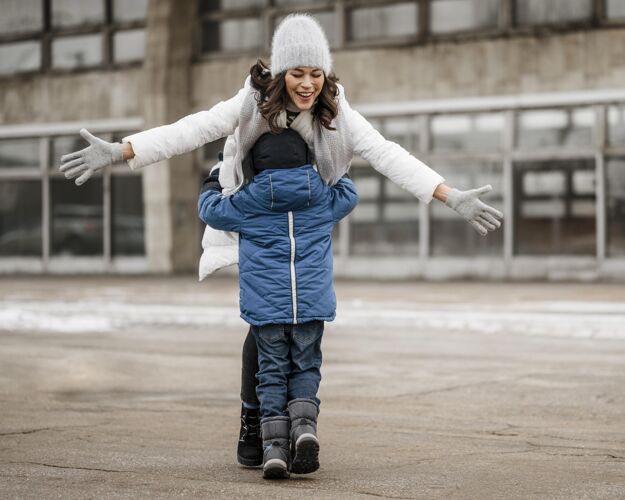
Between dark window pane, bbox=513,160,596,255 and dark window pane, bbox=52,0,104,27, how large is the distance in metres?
8.60

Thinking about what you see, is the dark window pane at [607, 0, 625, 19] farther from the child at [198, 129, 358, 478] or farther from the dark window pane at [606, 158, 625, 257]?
the child at [198, 129, 358, 478]

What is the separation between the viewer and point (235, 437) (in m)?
6.21

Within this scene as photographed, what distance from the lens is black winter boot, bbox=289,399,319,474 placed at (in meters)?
5.03

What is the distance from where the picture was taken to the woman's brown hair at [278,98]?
17.0ft

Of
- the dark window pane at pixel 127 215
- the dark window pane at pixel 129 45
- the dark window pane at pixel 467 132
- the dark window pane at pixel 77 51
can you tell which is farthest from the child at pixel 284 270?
the dark window pane at pixel 77 51

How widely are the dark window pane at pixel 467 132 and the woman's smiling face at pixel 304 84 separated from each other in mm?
16066

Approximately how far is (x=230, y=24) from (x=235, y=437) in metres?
18.0

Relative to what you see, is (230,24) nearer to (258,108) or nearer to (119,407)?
(119,407)

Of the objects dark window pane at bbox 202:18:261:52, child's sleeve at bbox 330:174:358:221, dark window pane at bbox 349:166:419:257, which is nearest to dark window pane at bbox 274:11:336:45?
dark window pane at bbox 202:18:261:52

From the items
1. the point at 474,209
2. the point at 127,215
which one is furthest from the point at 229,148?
the point at 127,215

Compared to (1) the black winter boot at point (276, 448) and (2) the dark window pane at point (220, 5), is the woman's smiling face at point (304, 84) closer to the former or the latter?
(1) the black winter boot at point (276, 448)

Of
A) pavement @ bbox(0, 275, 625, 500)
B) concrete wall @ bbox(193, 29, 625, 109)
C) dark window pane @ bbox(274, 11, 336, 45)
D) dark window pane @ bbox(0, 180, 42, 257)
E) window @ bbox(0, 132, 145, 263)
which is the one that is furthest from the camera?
dark window pane @ bbox(0, 180, 42, 257)

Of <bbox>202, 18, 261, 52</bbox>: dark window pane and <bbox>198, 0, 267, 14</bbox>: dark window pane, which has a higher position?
<bbox>198, 0, 267, 14</bbox>: dark window pane

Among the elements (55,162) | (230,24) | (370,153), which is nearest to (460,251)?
(230,24)
